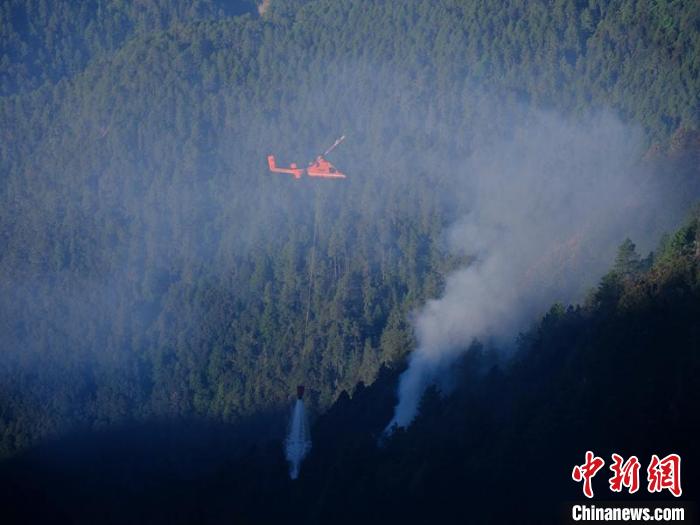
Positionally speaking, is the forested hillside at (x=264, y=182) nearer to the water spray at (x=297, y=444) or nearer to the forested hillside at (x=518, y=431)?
the water spray at (x=297, y=444)

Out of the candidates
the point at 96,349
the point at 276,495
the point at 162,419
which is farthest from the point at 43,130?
the point at 276,495

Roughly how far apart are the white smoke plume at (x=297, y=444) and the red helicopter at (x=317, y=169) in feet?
134

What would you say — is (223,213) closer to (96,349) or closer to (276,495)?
(96,349)

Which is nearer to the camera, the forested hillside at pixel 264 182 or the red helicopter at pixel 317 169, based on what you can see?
the forested hillside at pixel 264 182

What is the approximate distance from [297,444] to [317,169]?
49419 mm

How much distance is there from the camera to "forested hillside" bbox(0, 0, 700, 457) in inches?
4995

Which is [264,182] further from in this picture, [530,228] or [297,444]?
[297,444]

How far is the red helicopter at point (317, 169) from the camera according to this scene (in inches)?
5404

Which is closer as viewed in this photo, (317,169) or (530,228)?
(530,228)

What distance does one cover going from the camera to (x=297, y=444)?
302 ft
